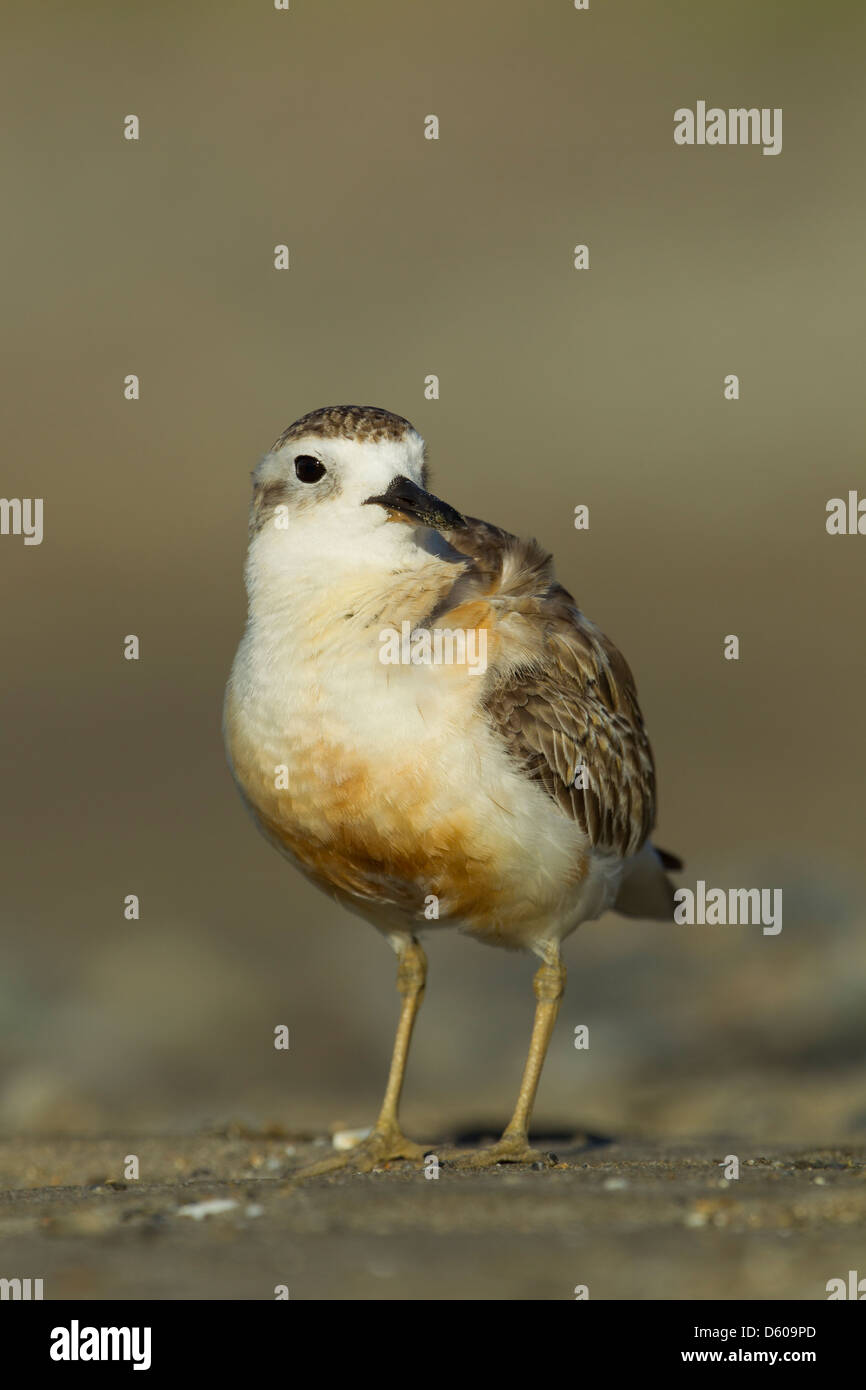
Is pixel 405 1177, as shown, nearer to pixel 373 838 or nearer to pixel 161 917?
pixel 373 838

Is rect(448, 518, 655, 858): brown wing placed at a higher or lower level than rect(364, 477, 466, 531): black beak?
lower

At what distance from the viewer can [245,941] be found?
1795cm

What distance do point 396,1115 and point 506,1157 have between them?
0.77 meters

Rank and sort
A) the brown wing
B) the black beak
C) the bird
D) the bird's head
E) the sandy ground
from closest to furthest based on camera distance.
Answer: the sandy ground
the bird
the black beak
the bird's head
the brown wing

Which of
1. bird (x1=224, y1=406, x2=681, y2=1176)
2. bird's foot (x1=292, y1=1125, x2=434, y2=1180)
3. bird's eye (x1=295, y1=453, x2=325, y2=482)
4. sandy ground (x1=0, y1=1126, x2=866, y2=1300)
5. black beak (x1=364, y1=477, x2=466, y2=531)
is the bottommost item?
sandy ground (x1=0, y1=1126, x2=866, y2=1300)

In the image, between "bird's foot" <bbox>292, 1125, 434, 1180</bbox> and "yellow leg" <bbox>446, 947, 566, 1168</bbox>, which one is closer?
"yellow leg" <bbox>446, 947, 566, 1168</bbox>

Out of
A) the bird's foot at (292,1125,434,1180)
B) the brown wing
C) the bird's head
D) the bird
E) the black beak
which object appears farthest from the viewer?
the bird's foot at (292,1125,434,1180)

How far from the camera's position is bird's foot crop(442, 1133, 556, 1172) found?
31.8ft

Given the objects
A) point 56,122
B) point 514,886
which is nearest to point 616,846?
point 514,886

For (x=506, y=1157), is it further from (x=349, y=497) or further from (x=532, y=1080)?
(x=349, y=497)

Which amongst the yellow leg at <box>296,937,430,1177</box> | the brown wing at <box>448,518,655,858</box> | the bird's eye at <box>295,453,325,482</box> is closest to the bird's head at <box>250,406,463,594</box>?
the bird's eye at <box>295,453,325,482</box>

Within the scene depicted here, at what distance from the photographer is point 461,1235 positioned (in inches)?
298

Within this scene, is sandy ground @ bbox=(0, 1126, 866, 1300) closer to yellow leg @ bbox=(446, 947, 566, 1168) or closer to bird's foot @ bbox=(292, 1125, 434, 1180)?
yellow leg @ bbox=(446, 947, 566, 1168)

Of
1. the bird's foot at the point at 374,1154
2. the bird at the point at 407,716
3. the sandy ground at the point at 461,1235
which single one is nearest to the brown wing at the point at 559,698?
the bird at the point at 407,716
